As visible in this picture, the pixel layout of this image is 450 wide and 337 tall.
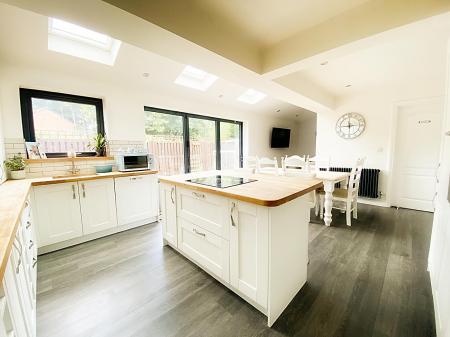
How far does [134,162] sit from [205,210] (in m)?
1.84

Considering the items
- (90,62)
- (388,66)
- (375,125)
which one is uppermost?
(388,66)

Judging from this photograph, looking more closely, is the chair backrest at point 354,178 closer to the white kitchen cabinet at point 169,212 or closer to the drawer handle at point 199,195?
the drawer handle at point 199,195

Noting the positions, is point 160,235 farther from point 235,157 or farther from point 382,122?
point 382,122

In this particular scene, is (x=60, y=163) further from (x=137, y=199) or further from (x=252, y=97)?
(x=252, y=97)

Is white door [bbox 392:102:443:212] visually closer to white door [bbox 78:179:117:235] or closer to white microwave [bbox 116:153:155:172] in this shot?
white microwave [bbox 116:153:155:172]

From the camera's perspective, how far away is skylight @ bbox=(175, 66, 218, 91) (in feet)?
11.3

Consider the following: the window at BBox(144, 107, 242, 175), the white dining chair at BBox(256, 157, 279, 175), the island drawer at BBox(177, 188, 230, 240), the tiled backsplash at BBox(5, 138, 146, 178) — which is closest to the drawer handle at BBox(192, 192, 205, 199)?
the island drawer at BBox(177, 188, 230, 240)

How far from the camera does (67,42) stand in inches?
92.1

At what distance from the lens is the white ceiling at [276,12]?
1647 mm

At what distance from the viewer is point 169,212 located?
2189 mm

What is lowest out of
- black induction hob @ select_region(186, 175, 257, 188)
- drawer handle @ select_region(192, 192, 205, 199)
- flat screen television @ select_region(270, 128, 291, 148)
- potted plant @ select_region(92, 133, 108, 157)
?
drawer handle @ select_region(192, 192, 205, 199)

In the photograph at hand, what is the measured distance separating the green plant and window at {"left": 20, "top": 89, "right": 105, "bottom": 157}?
0.90ft

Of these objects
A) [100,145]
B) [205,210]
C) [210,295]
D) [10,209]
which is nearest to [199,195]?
[205,210]

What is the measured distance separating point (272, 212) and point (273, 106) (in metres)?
4.60
